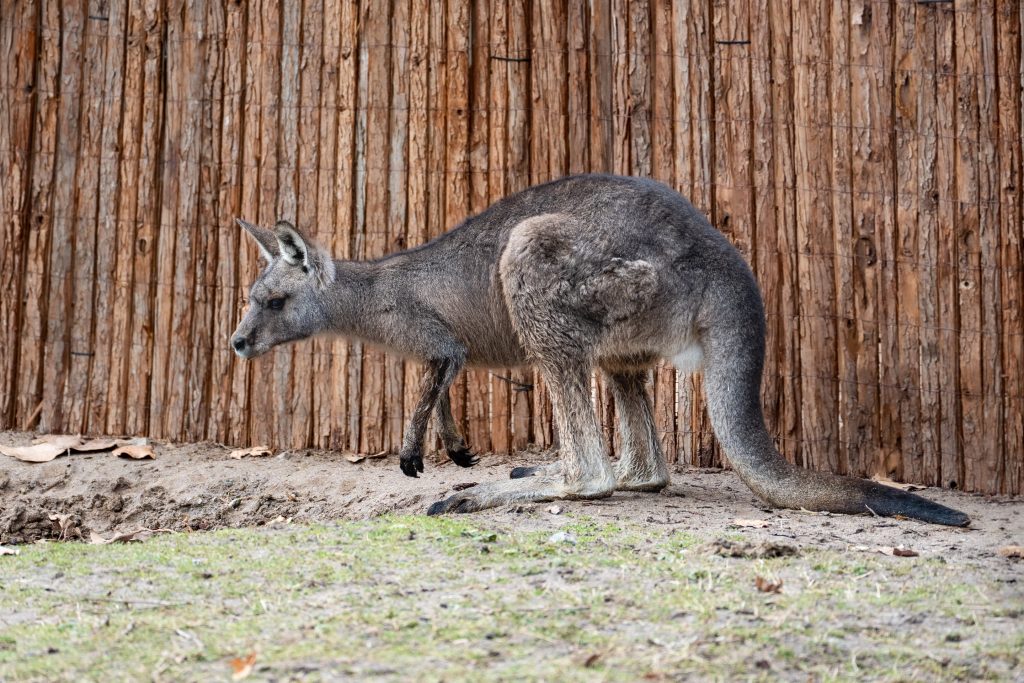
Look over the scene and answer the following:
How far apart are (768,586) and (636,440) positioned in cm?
268

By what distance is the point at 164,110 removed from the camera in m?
8.59

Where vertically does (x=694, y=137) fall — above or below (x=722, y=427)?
above

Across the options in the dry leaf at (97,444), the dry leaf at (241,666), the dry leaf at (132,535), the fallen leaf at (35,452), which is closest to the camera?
the dry leaf at (241,666)

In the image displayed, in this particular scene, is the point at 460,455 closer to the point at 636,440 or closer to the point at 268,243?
the point at 636,440

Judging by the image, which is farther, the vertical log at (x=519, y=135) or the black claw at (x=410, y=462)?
the vertical log at (x=519, y=135)

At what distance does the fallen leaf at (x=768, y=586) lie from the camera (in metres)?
4.52

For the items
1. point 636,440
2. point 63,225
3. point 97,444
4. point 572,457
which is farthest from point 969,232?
point 63,225

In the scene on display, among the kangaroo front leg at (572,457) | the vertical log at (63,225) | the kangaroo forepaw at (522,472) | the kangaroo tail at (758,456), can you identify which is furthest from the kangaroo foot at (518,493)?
the vertical log at (63,225)

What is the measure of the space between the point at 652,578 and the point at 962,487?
11.8 ft

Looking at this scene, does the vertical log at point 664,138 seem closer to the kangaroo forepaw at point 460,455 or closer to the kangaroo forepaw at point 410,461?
the kangaroo forepaw at point 460,455

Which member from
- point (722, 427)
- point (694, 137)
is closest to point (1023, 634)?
point (722, 427)

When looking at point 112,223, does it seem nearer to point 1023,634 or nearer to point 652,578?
point 652,578

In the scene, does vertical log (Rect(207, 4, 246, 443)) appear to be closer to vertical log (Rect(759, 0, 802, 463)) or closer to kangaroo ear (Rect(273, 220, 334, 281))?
kangaroo ear (Rect(273, 220, 334, 281))

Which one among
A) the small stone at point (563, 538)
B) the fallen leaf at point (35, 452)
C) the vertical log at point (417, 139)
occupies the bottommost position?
the small stone at point (563, 538)
